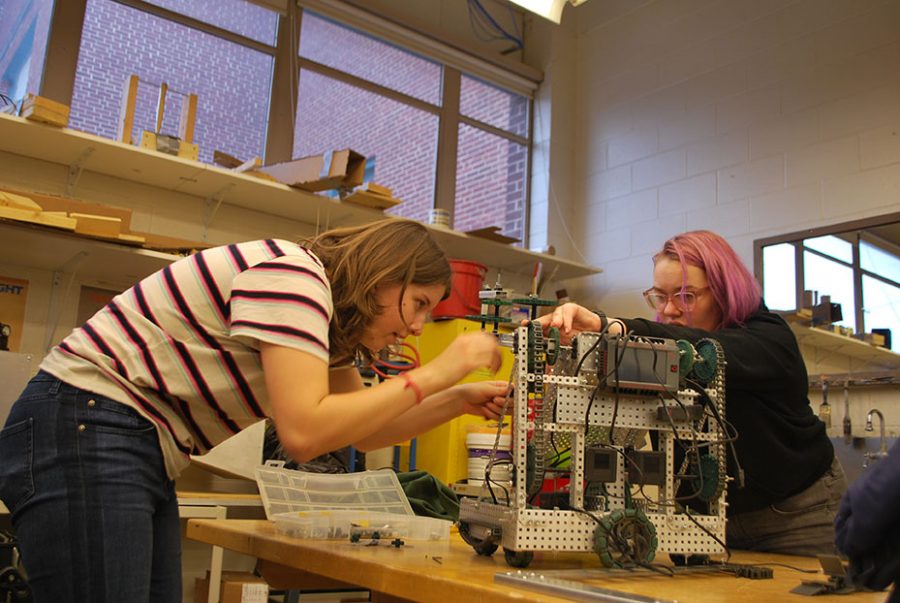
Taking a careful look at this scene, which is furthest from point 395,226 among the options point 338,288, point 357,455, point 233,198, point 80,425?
point 233,198

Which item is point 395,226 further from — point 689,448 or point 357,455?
point 357,455

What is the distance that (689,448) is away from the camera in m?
1.51

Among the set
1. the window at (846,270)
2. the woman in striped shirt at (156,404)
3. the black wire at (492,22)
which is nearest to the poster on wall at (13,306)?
the woman in striped shirt at (156,404)

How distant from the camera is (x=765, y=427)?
1725 millimetres

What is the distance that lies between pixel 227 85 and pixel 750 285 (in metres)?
3.53

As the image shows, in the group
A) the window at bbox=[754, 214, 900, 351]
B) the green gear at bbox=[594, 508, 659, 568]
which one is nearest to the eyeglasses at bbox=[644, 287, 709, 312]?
the green gear at bbox=[594, 508, 659, 568]

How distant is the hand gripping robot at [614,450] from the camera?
136cm

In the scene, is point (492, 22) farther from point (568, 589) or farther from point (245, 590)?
point (568, 589)

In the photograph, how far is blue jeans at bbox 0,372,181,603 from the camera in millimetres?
1121

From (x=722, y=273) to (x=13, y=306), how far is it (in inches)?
123

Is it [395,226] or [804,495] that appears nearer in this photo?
[395,226]

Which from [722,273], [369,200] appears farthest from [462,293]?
[722,273]

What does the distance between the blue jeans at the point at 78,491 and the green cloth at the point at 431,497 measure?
1.62m

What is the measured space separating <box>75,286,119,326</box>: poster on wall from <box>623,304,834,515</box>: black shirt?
9.99ft
